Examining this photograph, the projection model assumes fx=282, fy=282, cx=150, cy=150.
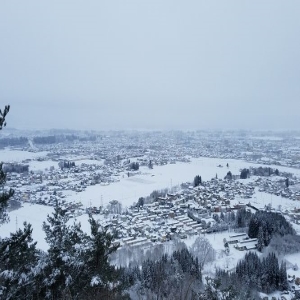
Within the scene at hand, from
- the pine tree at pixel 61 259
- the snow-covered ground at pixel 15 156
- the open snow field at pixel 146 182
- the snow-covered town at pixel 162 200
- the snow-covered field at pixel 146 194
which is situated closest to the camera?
the pine tree at pixel 61 259

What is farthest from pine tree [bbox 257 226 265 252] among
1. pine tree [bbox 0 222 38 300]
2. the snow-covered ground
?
the snow-covered ground

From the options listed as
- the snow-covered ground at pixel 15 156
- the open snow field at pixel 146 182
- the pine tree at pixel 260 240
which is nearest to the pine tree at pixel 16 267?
the pine tree at pixel 260 240

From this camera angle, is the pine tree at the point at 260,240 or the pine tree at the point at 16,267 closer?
the pine tree at the point at 16,267

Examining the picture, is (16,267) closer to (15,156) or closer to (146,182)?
(146,182)

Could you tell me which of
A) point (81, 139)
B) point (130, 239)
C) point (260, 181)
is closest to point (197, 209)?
point (130, 239)

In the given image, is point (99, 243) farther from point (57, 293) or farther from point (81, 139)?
point (81, 139)

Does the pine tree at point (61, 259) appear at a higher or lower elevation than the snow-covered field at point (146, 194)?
higher

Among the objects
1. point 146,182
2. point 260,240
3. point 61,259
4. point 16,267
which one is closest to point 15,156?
point 146,182

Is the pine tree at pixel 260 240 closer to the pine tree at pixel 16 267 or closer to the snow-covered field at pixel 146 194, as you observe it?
the snow-covered field at pixel 146 194

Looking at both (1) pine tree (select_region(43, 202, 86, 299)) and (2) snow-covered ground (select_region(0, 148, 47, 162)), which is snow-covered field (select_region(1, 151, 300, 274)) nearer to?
(2) snow-covered ground (select_region(0, 148, 47, 162))

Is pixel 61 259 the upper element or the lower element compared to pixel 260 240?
upper

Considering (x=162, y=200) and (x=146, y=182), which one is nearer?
(x=162, y=200)

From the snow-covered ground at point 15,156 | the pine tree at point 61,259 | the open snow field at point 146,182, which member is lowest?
the open snow field at point 146,182
